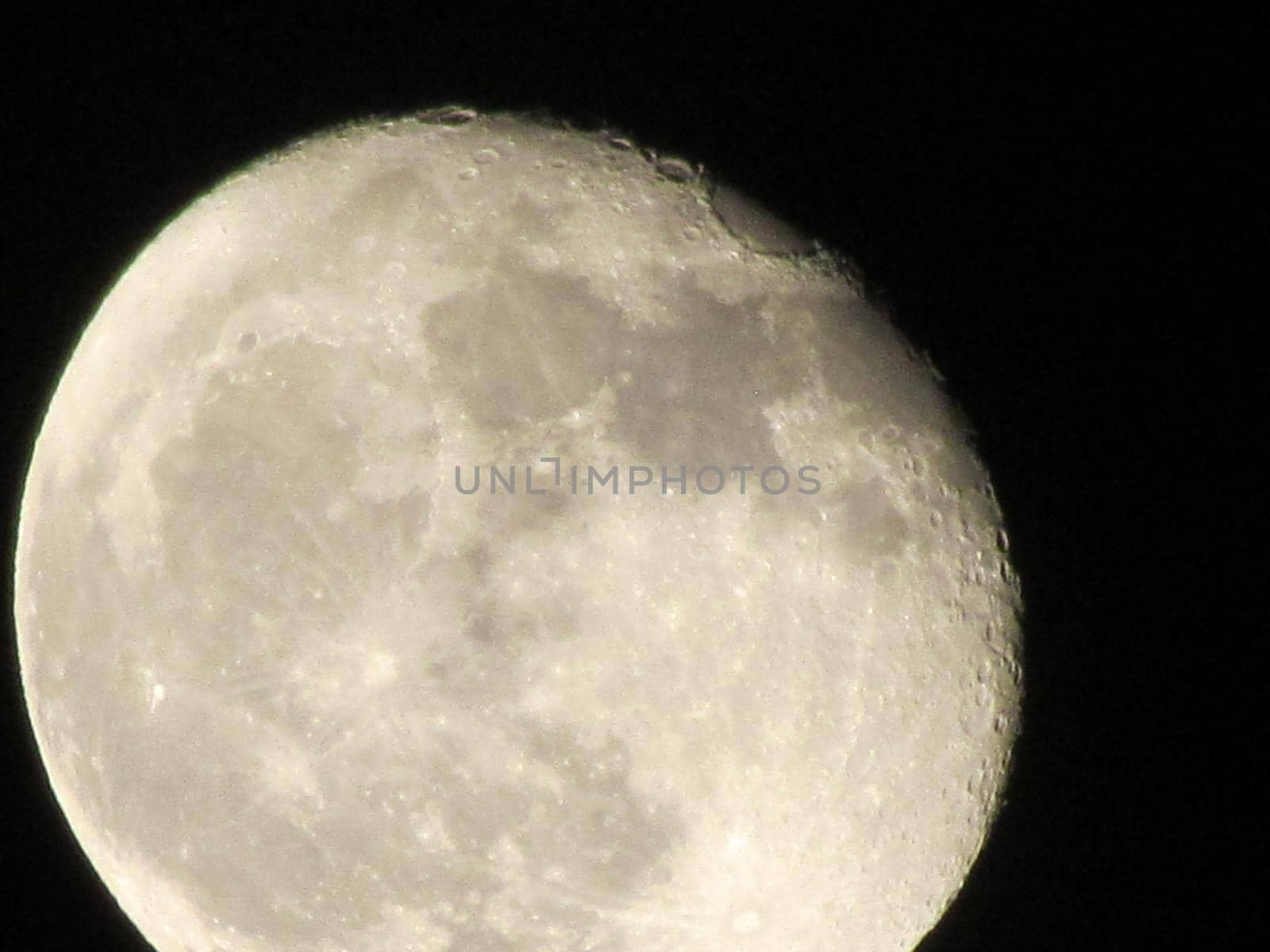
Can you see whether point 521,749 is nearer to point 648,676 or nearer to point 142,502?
point 648,676

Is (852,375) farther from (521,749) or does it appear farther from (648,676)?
(521,749)

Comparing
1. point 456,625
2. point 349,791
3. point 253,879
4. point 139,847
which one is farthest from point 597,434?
point 139,847

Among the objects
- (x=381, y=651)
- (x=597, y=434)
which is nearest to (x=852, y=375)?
(x=597, y=434)

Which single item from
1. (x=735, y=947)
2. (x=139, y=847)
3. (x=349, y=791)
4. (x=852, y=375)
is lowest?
(x=139, y=847)

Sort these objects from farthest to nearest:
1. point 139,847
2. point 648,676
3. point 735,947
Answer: point 139,847 < point 735,947 < point 648,676

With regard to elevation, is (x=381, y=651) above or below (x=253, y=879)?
above

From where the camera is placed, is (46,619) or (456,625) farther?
(46,619)

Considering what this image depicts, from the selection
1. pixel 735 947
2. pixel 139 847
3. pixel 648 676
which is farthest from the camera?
pixel 139 847
